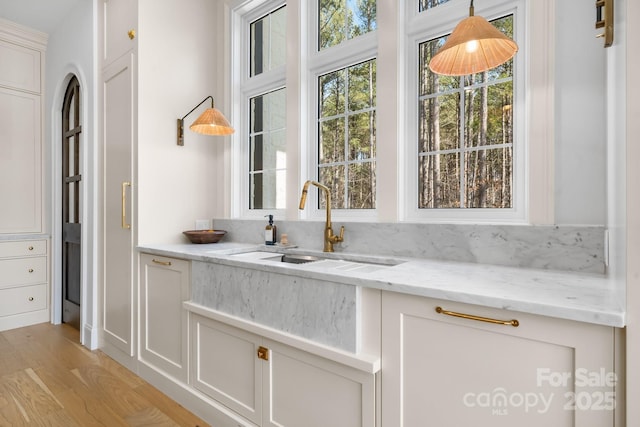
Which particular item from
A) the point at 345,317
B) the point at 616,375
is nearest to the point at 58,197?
the point at 345,317

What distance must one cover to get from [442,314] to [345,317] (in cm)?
36

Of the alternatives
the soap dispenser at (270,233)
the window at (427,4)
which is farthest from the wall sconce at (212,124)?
the window at (427,4)

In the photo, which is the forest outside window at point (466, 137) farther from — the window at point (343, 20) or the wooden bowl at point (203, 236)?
the wooden bowl at point (203, 236)

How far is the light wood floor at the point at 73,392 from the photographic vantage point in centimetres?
192

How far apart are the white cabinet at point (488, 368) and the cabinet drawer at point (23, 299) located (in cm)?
388

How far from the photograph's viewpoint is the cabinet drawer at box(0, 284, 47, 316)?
337 cm

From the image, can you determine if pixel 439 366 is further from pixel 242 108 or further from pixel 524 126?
pixel 242 108

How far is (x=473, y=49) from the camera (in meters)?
1.32

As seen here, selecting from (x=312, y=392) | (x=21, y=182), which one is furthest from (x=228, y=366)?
(x=21, y=182)

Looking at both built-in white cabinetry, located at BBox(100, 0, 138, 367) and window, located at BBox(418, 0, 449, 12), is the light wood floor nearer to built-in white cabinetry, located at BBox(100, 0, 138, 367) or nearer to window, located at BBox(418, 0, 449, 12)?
built-in white cabinetry, located at BBox(100, 0, 138, 367)

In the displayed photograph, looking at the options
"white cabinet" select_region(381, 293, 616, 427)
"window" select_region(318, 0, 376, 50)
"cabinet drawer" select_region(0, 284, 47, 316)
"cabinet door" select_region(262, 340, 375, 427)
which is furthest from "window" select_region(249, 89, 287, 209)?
"cabinet drawer" select_region(0, 284, 47, 316)

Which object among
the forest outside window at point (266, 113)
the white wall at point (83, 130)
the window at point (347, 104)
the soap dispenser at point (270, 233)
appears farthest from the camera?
the white wall at point (83, 130)

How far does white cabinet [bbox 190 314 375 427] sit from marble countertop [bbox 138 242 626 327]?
344mm

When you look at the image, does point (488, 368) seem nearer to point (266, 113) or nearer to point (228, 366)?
point (228, 366)
